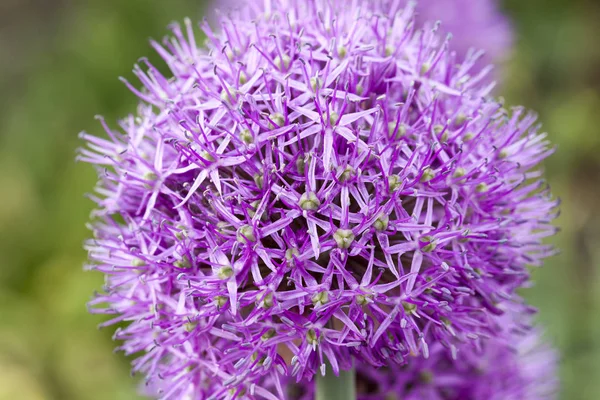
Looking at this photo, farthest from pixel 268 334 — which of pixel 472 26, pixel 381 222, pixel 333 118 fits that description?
pixel 472 26

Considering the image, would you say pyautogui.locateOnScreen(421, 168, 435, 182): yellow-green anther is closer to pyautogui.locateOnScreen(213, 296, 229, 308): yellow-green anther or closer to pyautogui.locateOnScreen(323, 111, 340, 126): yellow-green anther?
pyautogui.locateOnScreen(323, 111, 340, 126): yellow-green anther

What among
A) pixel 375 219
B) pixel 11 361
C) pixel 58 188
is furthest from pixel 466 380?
pixel 58 188

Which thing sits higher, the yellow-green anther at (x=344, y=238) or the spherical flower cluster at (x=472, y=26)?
the spherical flower cluster at (x=472, y=26)

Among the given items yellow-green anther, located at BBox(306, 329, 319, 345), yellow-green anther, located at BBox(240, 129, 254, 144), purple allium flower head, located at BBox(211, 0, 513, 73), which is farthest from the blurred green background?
yellow-green anther, located at BBox(240, 129, 254, 144)

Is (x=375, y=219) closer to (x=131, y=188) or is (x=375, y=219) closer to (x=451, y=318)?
(x=451, y=318)

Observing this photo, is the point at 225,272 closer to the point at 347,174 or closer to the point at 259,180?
the point at 259,180

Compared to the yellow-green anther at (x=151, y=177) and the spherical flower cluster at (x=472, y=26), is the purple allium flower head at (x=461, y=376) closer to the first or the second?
the yellow-green anther at (x=151, y=177)

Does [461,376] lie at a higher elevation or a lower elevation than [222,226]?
lower

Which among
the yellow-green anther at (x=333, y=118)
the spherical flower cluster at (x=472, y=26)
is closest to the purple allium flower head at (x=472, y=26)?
the spherical flower cluster at (x=472, y=26)
